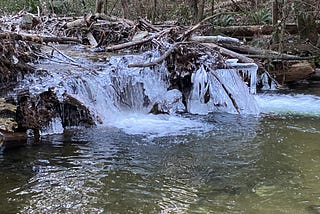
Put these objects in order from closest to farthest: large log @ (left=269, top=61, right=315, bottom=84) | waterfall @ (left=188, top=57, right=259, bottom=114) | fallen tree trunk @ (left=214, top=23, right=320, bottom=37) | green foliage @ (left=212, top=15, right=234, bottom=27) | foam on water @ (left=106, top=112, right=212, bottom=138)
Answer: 1. foam on water @ (left=106, top=112, right=212, bottom=138)
2. waterfall @ (left=188, top=57, right=259, bottom=114)
3. large log @ (left=269, top=61, right=315, bottom=84)
4. fallen tree trunk @ (left=214, top=23, right=320, bottom=37)
5. green foliage @ (left=212, top=15, right=234, bottom=27)

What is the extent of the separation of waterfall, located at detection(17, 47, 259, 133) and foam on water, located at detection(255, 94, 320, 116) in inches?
22.7

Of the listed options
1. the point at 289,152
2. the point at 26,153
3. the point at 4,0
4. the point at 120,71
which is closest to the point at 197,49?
the point at 120,71

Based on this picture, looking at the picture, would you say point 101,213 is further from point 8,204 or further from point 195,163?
point 195,163

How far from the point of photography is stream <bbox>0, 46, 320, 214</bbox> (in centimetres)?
404

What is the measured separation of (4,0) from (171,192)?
1592 cm

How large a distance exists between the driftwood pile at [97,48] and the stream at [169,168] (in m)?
0.47

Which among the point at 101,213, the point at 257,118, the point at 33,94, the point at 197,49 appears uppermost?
the point at 197,49

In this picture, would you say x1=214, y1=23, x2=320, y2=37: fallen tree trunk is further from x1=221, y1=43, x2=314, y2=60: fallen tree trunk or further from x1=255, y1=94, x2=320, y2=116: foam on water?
x1=255, y1=94, x2=320, y2=116: foam on water

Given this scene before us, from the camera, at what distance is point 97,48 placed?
10188 millimetres

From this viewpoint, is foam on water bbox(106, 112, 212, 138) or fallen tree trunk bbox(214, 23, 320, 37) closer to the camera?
foam on water bbox(106, 112, 212, 138)

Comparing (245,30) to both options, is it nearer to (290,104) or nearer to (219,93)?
(290,104)

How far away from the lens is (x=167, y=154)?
5590 mm

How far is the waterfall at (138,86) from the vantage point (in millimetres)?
Result: 7301

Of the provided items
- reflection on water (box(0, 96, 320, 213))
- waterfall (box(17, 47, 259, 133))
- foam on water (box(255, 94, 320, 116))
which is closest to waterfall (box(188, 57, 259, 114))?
waterfall (box(17, 47, 259, 133))
